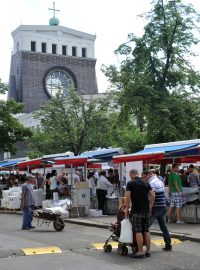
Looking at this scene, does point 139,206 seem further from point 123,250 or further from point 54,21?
point 54,21

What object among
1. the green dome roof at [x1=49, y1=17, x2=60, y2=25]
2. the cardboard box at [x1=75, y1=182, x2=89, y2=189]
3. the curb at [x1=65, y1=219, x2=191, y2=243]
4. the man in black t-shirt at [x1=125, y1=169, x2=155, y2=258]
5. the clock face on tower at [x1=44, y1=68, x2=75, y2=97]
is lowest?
the curb at [x1=65, y1=219, x2=191, y2=243]

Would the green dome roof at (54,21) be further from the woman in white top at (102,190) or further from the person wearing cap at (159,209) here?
the person wearing cap at (159,209)

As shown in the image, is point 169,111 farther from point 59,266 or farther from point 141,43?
point 59,266

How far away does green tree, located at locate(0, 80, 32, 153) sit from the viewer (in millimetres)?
39219

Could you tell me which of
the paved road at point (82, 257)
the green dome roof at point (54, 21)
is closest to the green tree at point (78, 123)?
the paved road at point (82, 257)

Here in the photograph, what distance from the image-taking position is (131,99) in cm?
2714

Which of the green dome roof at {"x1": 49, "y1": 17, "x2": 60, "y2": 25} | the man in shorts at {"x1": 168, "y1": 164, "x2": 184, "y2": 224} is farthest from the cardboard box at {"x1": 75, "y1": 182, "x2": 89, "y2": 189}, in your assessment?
the green dome roof at {"x1": 49, "y1": 17, "x2": 60, "y2": 25}

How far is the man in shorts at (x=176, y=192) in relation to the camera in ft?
54.7

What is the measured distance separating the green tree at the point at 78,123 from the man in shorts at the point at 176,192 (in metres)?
29.0

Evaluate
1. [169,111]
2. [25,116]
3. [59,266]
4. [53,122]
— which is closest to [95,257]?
[59,266]

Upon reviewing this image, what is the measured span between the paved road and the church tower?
8456 cm

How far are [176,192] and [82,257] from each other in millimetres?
6597

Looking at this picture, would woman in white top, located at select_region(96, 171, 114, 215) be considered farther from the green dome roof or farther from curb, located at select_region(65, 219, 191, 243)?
the green dome roof

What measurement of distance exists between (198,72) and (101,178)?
1010 centimetres
